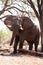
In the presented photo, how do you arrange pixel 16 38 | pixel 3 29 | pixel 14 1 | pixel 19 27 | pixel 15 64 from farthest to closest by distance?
pixel 3 29 < pixel 14 1 < pixel 16 38 < pixel 19 27 < pixel 15 64

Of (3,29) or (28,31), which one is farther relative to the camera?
(3,29)

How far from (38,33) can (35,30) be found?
28cm

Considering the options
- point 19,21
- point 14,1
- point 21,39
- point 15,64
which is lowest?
point 15,64

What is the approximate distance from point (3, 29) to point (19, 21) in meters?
7.79

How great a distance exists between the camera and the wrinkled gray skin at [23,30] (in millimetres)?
8984

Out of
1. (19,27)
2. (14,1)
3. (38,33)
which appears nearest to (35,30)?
(38,33)

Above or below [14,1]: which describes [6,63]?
below

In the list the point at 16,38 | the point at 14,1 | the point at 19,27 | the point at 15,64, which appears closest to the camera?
the point at 15,64

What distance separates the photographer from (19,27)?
902 cm

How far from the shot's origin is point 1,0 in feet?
42.7

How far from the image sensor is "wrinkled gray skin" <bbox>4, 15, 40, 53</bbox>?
898 cm

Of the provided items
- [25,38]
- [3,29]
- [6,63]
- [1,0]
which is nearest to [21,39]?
[25,38]

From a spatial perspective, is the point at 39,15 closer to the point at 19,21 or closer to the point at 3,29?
the point at 19,21

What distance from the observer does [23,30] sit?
938cm
